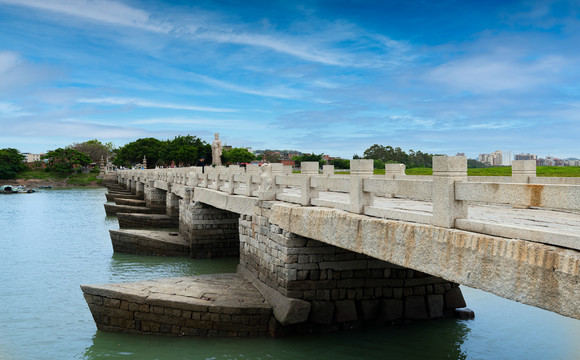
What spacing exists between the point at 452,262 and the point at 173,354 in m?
6.64

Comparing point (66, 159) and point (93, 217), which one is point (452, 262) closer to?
point (93, 217)

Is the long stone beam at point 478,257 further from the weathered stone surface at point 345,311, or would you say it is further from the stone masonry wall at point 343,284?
the weathered stone surface at point 345,311

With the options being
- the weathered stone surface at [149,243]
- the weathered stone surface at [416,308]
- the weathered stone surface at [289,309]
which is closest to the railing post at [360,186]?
the weathered stone surface at [289,309]

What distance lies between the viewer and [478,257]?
237 inches

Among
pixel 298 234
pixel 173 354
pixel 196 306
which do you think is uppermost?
pixel 298 234

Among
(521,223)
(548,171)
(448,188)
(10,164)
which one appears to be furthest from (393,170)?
(10,164)

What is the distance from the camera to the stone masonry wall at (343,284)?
10.9 meters

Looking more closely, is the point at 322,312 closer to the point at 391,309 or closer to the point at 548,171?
the point at 391,309

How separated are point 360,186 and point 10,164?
341 ft

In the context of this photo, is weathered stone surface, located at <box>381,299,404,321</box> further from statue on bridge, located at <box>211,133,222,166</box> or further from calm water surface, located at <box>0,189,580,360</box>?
statue on bridge, located at <box>211,133,222,166</box>

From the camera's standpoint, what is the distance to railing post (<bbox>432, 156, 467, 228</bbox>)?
6.54 metres

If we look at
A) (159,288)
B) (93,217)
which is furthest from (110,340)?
(93,217)

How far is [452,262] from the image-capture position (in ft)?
21.0

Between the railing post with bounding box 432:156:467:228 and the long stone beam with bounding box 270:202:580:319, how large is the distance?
0.64 ft
